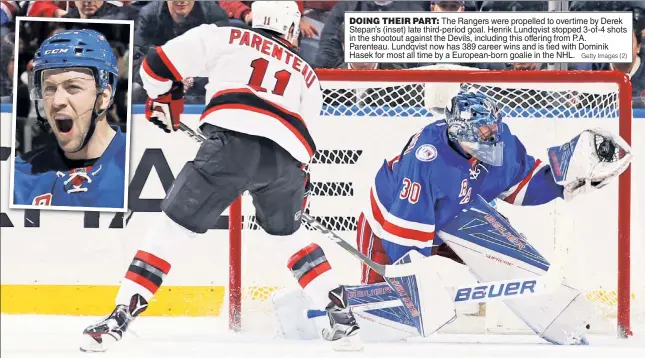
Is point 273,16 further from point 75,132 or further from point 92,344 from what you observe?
point 75,132

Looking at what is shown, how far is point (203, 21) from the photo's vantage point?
13.1 ft

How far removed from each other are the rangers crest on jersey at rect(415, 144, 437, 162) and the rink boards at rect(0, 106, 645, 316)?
561mm

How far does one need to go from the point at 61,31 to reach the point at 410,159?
5.64 ft

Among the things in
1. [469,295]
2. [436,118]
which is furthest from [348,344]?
[436,118]

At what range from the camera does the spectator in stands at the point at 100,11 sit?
3.87 metres

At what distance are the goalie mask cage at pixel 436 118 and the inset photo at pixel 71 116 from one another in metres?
0.74

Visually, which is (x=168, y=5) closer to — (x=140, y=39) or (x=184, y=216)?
(x=140, y=39)

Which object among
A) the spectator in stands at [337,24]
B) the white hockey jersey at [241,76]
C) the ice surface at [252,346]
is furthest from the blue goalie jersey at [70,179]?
the white hockey jersey at [241,76]

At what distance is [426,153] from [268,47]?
59 centimetres

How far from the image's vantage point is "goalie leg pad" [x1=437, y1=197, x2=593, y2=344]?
2.87m

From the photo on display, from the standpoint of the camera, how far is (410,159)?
9.27ft

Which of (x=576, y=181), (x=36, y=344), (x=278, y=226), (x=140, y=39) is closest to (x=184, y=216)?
(x=278, y=226)

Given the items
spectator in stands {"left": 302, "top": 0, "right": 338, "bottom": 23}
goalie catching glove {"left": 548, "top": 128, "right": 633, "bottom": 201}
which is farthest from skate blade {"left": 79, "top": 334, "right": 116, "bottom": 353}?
spectator in stands {"left": 302, "top": 0, "right": 338, "bottom": 23}

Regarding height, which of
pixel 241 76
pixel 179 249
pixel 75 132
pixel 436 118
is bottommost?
pixel 179 249
